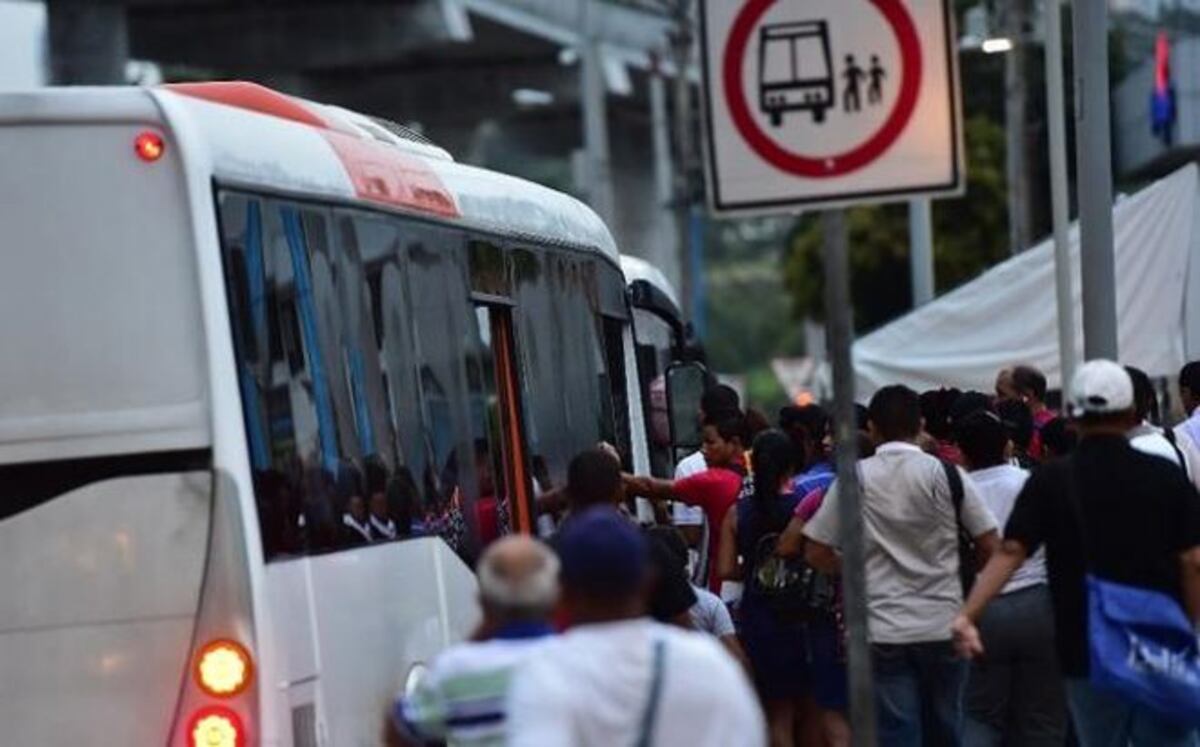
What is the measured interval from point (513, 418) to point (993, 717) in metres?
2.30

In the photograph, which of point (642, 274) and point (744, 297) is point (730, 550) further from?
point (744, 297)

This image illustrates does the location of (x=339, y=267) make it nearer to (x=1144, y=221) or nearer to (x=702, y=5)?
(x=702, y=5)

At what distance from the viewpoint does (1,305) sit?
31.2ft

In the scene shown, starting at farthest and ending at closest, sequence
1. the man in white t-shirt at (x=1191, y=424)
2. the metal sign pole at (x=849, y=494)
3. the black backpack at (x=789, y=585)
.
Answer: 1. the man in white t-shirt at (x=1191, y=424)
2. the black backpack at (x=789, y=585)
3. the metal sign pole at (x=849, y=494)

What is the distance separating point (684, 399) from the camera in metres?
16.7

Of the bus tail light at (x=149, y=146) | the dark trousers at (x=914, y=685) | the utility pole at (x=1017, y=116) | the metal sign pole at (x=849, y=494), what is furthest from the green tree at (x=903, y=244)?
the metal sign pole at (x=849, y=494)

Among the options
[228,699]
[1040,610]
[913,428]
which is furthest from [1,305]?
[1040,610]

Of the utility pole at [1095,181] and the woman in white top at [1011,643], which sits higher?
the utility pole at [1095,181]

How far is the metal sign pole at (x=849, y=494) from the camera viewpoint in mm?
7578

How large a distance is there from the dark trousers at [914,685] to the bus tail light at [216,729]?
327 centimetres

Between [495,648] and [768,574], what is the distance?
6.23m

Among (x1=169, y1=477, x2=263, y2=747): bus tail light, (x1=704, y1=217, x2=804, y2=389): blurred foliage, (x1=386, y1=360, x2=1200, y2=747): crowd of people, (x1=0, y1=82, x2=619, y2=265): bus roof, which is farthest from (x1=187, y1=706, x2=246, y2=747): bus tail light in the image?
(x1=704, y1=217, x2=804, y2=389): blurred foliage

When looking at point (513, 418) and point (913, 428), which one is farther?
point (513, 418)

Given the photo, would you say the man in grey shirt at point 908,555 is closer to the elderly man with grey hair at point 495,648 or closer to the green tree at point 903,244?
the elderly man with grey hair at point 495,648
